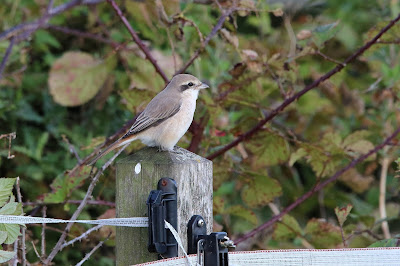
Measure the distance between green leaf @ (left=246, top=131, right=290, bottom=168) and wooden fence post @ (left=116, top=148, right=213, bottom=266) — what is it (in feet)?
4.68

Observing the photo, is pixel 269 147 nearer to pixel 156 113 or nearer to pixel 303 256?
pixel 156 113

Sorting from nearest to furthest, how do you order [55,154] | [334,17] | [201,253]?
[201,253] → [55,154] → [334,17]

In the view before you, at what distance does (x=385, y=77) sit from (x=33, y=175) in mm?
2498

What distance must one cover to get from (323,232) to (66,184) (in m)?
1.41

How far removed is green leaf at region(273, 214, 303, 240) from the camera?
341 cm

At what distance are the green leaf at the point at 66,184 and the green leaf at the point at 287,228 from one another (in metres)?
1.12

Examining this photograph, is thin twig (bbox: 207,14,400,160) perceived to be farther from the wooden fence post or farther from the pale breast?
the wooden fence post

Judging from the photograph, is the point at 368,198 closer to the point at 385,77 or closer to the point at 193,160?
the point at 385,77

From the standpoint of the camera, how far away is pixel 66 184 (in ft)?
10.1

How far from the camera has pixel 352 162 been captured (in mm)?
3516

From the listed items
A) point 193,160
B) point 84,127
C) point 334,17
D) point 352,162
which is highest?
point 334,17

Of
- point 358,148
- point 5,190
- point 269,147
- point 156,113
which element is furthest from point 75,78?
point 5,190

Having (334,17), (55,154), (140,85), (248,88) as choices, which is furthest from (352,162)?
(334,17)

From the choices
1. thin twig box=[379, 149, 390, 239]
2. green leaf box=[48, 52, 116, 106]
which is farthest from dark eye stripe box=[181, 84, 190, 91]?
thin twig box=[379, 149, 390, 239]
